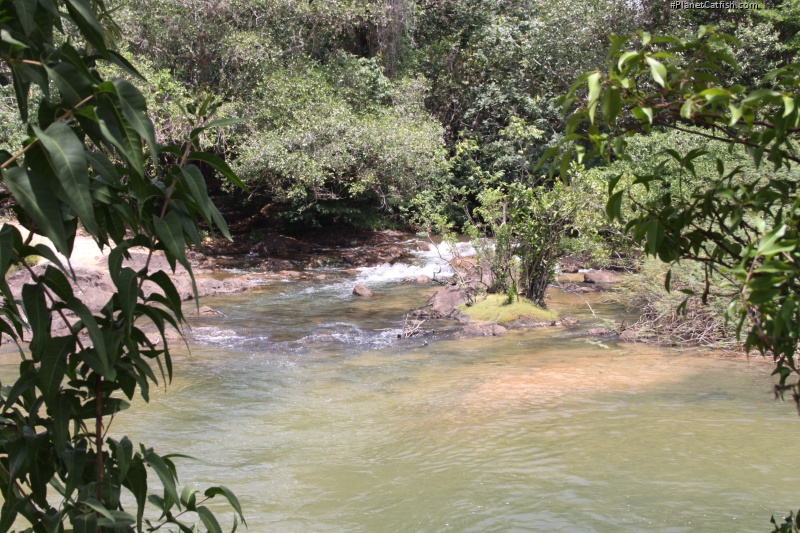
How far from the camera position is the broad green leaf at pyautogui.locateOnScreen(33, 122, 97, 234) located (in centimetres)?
121

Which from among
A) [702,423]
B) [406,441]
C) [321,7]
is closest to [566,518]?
[406,441]

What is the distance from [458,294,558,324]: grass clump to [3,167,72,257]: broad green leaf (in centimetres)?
997

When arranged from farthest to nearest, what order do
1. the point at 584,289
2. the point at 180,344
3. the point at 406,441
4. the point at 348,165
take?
1. the point at 348,165
2. the point at 584,289
3. the point at 180,344
4. the point at 406,441

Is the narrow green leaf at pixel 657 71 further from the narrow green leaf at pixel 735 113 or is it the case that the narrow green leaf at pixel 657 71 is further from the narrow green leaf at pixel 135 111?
the narrow green leaf at pixel 135 111

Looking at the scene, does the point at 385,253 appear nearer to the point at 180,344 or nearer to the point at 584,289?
the point at 584,289

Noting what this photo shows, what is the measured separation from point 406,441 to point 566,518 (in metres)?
1.85

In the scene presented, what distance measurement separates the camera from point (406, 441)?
6.00 m

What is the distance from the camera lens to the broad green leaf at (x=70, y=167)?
47.8 inches

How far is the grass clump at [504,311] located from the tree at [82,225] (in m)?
9.44

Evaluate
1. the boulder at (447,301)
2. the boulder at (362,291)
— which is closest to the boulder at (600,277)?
the boulder at (447,301)

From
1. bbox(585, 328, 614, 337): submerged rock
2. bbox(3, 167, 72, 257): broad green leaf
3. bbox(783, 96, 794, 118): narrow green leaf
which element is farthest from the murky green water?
bbox(3, 167, 72, 257): broad green leaf

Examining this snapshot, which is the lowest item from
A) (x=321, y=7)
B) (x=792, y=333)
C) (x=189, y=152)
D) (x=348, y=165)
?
(x=792, y=333)

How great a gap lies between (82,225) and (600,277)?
1511cm

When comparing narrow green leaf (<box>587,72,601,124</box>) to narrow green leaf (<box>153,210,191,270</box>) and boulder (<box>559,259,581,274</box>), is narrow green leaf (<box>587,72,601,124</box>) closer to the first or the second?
narrow green leaf (<box>153,210,191,270</box>)
